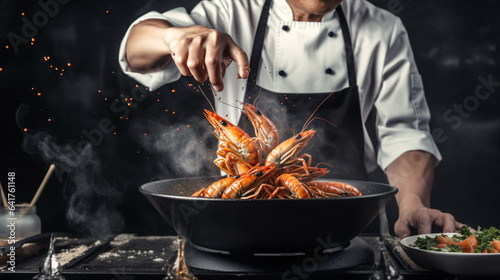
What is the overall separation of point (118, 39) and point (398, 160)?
183 cm

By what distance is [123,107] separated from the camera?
8.98 feet

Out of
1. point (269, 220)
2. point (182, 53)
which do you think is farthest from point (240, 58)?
point (269, 220)

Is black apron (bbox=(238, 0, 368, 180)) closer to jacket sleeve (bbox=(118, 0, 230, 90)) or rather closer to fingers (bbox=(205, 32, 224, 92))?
jacket sleeve (bbox=(118, 0, 230, 90))

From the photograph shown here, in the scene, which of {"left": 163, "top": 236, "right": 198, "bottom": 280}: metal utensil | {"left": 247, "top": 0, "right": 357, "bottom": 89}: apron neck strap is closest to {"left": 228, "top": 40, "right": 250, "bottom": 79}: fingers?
{"left": 163, "top": 236, "right": 198, "bottom": 280}: metal utensil

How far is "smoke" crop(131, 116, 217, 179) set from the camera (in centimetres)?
226

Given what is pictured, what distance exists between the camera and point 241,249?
117 centimetres

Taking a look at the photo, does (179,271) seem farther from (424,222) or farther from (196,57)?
(424,222)

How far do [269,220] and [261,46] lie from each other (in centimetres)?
151

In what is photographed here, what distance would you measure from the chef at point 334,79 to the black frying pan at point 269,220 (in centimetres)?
113

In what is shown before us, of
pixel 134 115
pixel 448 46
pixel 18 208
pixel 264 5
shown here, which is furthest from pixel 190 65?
pixel 448 46

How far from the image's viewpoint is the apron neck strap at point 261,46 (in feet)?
7.82

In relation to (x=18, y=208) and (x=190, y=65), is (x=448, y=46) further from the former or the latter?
(x=18, y=208)

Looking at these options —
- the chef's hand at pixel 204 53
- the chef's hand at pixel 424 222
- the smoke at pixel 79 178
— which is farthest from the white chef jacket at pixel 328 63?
the chef's hand at pixel 204 53

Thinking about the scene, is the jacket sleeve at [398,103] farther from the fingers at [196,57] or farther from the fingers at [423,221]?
the fingers at [196,57]
